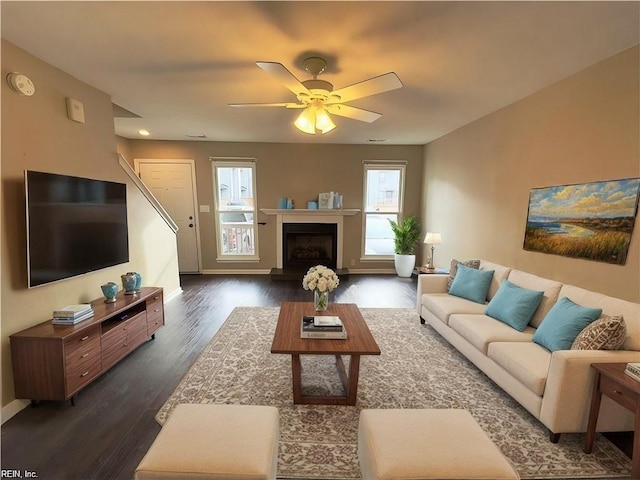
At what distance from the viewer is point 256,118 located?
398 centimetres

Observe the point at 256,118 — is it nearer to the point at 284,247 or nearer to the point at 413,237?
the point at 284,247

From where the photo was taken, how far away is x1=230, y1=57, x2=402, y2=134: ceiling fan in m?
2.00

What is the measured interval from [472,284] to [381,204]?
126 inches

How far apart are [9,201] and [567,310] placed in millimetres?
4078

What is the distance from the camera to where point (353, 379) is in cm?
207

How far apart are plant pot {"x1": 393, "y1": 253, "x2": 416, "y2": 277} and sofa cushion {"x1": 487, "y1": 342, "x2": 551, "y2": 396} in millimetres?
3518

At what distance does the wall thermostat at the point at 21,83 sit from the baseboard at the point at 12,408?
223 cm

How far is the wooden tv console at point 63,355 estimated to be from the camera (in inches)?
77.0

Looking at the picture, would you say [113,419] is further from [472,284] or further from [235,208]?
[235,208]

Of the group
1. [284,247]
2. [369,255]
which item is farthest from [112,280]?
[369,255]

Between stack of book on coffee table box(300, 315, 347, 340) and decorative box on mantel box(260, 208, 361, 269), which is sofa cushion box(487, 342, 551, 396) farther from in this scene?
decorative box on mantel box(260, 208, 361, 269)

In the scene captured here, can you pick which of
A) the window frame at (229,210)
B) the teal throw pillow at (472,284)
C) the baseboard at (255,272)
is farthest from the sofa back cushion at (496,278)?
the window frame at (229,210)

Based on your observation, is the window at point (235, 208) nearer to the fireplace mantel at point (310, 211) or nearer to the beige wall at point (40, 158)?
the fireplace mantel at point (310, 211)

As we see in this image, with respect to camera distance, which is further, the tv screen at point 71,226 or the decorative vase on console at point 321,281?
the decorative vase on console at point 321,281
